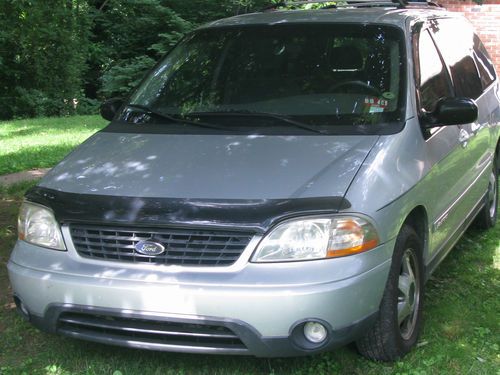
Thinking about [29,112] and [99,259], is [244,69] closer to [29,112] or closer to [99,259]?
[99,259]

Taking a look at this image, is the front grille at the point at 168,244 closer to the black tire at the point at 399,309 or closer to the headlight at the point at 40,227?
the headlight at the point at 40,227

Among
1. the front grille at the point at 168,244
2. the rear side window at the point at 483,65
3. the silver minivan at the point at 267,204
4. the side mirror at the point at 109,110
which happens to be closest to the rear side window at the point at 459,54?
the rear side window at the point at 483,65

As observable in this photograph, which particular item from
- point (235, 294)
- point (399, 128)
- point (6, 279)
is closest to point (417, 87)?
point (399, 128)

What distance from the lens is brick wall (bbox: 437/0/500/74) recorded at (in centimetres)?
1378

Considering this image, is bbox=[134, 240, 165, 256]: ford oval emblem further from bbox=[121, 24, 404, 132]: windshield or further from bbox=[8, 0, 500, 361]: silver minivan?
bbox=[121, 24, 404, 132]: windshield

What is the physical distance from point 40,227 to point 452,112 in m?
2.35

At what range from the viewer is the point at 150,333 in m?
3.13

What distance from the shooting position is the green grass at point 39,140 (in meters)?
8.75

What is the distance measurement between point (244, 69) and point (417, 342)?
80.3 inches

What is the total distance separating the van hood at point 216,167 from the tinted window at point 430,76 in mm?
803

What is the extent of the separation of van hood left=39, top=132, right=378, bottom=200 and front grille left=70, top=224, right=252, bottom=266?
19 cm

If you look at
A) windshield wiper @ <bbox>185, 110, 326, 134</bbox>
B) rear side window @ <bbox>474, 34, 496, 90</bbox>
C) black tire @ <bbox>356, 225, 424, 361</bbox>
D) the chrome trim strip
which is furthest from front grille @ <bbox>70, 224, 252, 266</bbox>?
rear side window @ <bbox>474, 34, 496, 90</bbox>

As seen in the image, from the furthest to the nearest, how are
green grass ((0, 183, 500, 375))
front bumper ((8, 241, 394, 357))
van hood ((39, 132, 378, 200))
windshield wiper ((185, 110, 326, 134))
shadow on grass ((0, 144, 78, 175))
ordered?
shadow on grass ((0, 144, 78, 175)) < windshield wiper ((185, 110, 326, 134)) < green grass ((0, 183, 500, 375)) < van hood ((39, 132, 378, 200)) < front bumper ((8, 241, 394, 357))

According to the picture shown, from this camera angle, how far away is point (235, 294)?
9.47 ft
